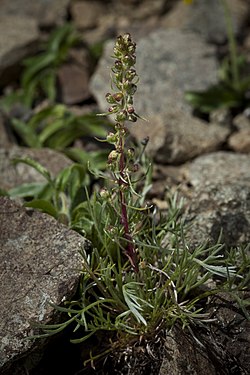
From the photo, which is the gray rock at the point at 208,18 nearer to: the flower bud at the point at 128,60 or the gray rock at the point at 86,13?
the gray rock at the point at 86,13

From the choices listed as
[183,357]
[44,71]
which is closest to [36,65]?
[44,71]

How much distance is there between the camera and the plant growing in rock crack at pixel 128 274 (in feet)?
9.26

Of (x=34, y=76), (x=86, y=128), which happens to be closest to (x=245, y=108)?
(x=86, y=128)

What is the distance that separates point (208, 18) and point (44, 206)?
3660 millimetres

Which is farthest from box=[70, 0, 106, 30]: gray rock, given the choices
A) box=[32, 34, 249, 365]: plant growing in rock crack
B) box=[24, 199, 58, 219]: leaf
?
box=[32, 34, 249, 365]: plant growing in rock crack

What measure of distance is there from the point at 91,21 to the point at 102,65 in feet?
4.67

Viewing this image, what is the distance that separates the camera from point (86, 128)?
16.1 feet

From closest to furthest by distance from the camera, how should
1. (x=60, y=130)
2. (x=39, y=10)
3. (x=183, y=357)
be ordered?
(x=183, y=357) → (x=60, y=130) → (x=39, y=10)

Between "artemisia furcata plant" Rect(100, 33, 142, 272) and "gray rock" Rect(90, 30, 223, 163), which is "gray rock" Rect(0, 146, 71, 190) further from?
"artemisia furcata plant" Rect(100, 33, 142, 272)

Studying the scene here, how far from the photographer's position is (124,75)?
2797 mm

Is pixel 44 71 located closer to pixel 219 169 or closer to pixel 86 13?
pixel 86 13

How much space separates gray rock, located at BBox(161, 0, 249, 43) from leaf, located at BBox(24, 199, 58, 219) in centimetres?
334

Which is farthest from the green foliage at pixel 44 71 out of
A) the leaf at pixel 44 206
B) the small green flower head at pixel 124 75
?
the small green flower head at pixel 124 75

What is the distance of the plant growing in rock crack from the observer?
111 inches
